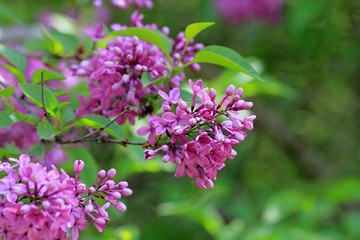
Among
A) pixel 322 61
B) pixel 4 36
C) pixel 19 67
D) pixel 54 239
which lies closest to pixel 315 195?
pixel 322 61

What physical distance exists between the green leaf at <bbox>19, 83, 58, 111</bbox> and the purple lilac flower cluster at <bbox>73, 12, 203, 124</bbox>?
4.2 inches

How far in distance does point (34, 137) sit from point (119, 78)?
437 millimetres

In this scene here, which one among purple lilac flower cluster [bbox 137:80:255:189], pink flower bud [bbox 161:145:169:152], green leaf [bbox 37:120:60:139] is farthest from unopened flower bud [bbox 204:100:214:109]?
green leaf [bbox 37:120:60:139]

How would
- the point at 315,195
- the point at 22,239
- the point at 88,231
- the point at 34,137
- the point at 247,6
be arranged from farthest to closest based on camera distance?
1. the point at 247,6
2. the point at 315,195
3. the point at 88,231
4. the point at 34,137
5. the point at 22,239

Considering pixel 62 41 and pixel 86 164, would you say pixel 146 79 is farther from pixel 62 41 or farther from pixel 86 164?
pixel 62 41

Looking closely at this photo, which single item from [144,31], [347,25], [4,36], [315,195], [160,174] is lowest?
[160,174]

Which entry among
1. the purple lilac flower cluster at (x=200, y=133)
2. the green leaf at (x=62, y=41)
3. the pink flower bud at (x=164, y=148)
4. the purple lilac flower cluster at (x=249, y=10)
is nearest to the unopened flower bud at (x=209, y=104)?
the purple lilac flower cluster at (x=200, y=133)

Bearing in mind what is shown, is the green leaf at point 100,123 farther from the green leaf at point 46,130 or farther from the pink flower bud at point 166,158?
the pink flower bud at point 166,158

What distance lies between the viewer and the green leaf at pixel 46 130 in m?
1.39

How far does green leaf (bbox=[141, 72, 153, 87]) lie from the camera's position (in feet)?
4.67

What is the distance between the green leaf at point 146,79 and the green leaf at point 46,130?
8.1 inches

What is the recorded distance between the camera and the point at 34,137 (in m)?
1.82

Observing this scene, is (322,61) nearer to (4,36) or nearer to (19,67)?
(4,36)

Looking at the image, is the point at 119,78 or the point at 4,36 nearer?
the point at 119,78
